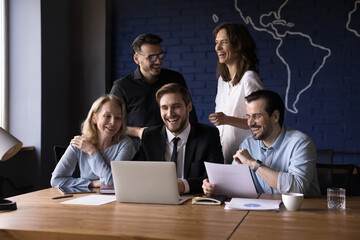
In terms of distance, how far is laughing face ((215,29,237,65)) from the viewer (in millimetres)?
2859

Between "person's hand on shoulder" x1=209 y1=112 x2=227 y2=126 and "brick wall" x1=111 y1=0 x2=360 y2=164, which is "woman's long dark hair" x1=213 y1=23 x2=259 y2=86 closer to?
"person's hand on shoulder" x1=209 y1=112 x2=227 y2=126

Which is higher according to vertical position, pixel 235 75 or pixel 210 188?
pixel 235 75

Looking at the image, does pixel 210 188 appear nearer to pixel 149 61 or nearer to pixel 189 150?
pixel 189 150

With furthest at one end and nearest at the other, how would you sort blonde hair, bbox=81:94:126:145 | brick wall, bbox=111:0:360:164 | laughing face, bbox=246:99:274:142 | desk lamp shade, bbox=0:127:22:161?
brick wall, bbox=111:0:360:164, blonde hair, bbox=81:94:126:145, laughing face, bbox=246:99:274:142, desk lamp shade, bbox=0:127:22:161

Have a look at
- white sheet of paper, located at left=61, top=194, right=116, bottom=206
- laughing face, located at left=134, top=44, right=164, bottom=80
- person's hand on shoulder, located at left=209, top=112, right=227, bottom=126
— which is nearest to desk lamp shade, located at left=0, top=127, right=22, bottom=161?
white sheet of paper, located at left=61, top=194, right=116, bottom=206

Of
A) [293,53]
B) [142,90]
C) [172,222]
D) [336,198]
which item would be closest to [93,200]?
[172,222]

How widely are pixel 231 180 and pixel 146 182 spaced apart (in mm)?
397

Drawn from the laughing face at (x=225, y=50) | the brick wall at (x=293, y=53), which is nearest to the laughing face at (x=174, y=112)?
the laughing face at (x=225, y=50)

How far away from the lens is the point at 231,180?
2.03m

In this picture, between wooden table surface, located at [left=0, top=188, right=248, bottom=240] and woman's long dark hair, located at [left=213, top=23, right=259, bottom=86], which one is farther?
woman's long dark hair, located at [left=213, top=23, right=259, bottom=86]

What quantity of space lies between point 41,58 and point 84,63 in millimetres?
620

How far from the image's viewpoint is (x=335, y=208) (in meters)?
1.83

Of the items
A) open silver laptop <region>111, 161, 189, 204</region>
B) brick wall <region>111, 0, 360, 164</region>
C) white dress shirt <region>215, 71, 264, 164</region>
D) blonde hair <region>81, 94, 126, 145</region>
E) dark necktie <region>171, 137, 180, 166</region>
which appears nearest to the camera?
open silver laptop <region>111, 161, 189, 204</region>

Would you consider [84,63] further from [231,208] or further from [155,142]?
[231,208]
